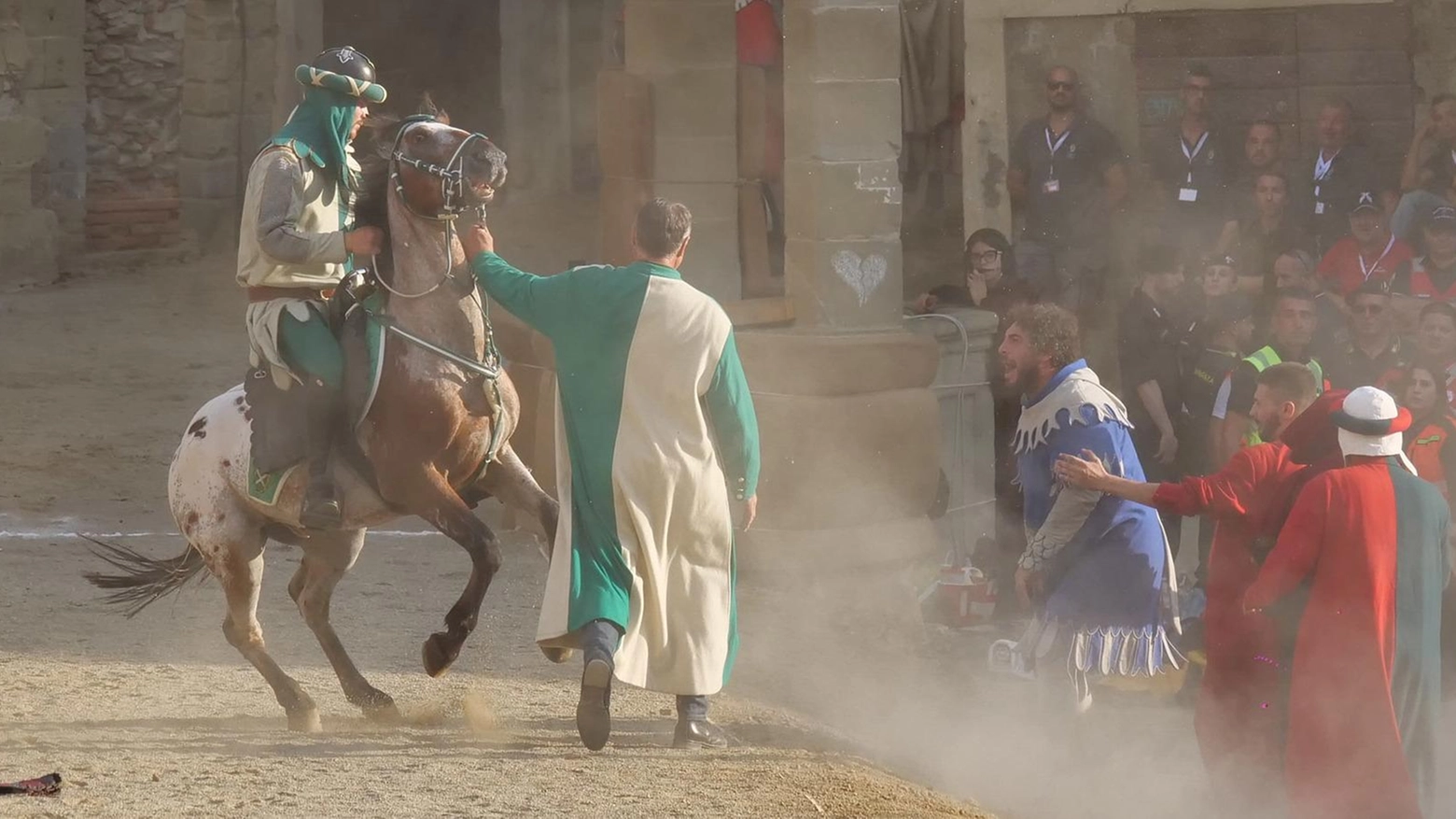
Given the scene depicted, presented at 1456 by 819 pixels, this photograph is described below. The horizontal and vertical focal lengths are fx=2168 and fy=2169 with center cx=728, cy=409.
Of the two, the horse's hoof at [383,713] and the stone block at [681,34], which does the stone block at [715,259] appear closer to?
the stone block at [681,34]

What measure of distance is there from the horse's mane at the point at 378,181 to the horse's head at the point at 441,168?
0.21 feet

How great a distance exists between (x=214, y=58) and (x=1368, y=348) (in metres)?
12.6

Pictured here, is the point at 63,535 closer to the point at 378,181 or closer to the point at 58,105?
the point at 378,181

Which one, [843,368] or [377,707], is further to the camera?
[843,368]

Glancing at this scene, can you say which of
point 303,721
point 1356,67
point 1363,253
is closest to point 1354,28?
point 1356,67

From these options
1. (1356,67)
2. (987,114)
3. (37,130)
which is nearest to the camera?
(1356,67)

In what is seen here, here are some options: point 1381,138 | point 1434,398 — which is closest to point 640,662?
point 1434,398

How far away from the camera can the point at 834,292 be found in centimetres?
1028

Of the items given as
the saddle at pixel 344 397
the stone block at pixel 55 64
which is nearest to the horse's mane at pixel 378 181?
the saddle at pixel 344 397

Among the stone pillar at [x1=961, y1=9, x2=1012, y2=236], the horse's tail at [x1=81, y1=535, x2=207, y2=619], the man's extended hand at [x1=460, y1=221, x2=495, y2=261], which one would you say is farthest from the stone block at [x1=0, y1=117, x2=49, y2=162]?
the man's extended hand at [x1=460, y1=221, x2=495, y2=261]

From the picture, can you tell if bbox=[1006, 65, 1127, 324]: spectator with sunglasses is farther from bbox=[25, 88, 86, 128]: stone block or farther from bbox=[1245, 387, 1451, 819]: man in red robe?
bbox=[25, 88, 86, 128]: stone block

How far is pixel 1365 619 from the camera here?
6738 millimetres

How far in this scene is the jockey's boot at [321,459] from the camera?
7.23 m

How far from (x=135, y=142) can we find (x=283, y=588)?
34.3ft
